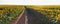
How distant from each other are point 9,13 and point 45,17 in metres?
0.35
